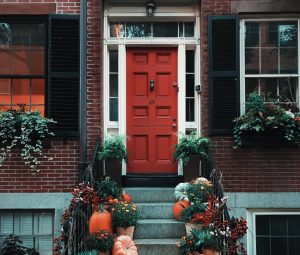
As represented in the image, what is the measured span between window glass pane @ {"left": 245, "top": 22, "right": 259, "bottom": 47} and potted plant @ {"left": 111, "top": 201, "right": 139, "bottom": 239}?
11.2 feet

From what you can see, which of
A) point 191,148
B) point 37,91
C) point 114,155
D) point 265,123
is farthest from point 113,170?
point 265,123

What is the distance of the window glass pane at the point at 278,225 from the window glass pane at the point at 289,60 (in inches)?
92.6

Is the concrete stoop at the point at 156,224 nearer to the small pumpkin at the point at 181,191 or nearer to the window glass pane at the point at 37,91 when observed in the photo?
the small pumpkin at the point at 181,191

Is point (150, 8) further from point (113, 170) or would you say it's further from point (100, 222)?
point (100, 222)

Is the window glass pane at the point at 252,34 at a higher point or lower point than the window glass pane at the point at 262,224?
higher

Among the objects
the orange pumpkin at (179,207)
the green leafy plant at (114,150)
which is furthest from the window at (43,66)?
the orange pumpkin at (179,207)

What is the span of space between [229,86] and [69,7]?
113 inches

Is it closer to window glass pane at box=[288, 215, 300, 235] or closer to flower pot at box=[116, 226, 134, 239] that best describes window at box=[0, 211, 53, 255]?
flower pot at box=[116, 226, 134, 239]

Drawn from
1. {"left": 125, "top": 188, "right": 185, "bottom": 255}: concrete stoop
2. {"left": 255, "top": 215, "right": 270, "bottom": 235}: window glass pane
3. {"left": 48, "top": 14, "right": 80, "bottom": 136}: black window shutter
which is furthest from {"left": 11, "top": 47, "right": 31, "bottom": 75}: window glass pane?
{"left": 255, "top": 215, "right": 270, "bottom": 235}: window glass pane

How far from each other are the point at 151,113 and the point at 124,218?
7.50ft

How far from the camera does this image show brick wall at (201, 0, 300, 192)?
26.6ft

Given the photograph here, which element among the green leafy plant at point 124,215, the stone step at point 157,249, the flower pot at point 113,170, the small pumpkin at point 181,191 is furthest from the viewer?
the flower pot at point 113,170

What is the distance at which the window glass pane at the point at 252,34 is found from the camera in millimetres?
8445

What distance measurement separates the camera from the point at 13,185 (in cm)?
809
